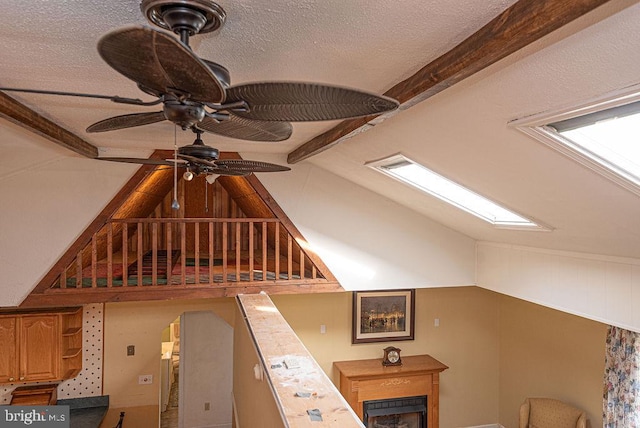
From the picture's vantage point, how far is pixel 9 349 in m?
4.89

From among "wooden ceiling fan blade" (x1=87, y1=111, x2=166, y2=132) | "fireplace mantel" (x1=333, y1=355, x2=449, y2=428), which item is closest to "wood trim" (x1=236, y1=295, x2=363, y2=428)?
"wooden ceiling fan blade" (x1=87, y1=111, x2=166, y2=132)

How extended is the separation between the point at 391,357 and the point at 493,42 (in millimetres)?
5183

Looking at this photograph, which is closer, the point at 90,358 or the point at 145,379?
the point at 90,358

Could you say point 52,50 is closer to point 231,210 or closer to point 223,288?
point 223,288

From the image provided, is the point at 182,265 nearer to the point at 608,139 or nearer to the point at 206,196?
the point at 206,196

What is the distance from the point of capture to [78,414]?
532cm

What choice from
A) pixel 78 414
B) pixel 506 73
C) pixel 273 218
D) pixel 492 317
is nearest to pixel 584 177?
pixel 506 73

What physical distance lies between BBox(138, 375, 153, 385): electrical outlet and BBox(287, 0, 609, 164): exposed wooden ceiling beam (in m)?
5.14

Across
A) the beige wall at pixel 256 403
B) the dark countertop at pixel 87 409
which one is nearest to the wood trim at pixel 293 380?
the beige wall at pixel 256 403

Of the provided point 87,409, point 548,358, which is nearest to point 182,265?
point 87,409

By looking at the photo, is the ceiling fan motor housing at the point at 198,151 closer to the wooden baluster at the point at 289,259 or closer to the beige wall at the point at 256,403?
the beige wall at the point at 256,403

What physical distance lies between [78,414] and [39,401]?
1.60ft

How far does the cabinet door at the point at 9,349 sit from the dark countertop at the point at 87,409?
77cm

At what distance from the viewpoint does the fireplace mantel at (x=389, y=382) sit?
18.8ft
